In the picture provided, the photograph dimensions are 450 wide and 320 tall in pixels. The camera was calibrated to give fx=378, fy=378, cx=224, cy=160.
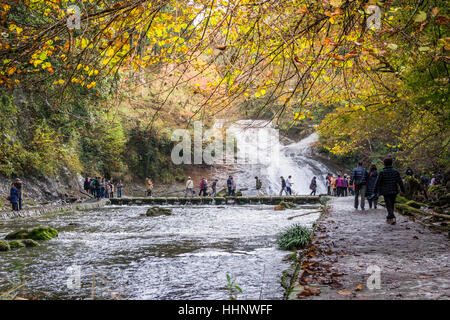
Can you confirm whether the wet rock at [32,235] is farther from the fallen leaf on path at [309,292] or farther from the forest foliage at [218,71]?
the fallen leaf on path at [309,292]

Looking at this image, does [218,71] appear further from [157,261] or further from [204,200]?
[204,200]

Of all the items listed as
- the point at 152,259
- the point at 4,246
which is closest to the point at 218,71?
the point at 152,259

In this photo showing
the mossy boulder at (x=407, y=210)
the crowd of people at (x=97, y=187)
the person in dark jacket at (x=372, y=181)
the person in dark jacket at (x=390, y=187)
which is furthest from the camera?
the crowd of people at (x=97, y=187)

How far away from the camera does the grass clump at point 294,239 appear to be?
833cm

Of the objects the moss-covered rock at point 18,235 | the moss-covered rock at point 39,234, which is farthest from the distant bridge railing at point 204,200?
Answer: the moss-covered rock at point 18,235

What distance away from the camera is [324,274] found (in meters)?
4.75

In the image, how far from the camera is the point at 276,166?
38.0 metres

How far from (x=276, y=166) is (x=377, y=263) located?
32965 mm

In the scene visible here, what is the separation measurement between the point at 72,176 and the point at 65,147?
236 cm

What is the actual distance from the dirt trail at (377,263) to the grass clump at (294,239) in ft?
1.01

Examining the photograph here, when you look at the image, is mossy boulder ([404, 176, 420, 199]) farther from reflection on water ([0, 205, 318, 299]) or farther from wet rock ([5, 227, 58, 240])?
wet rock ([5, 227, 58, 240])
